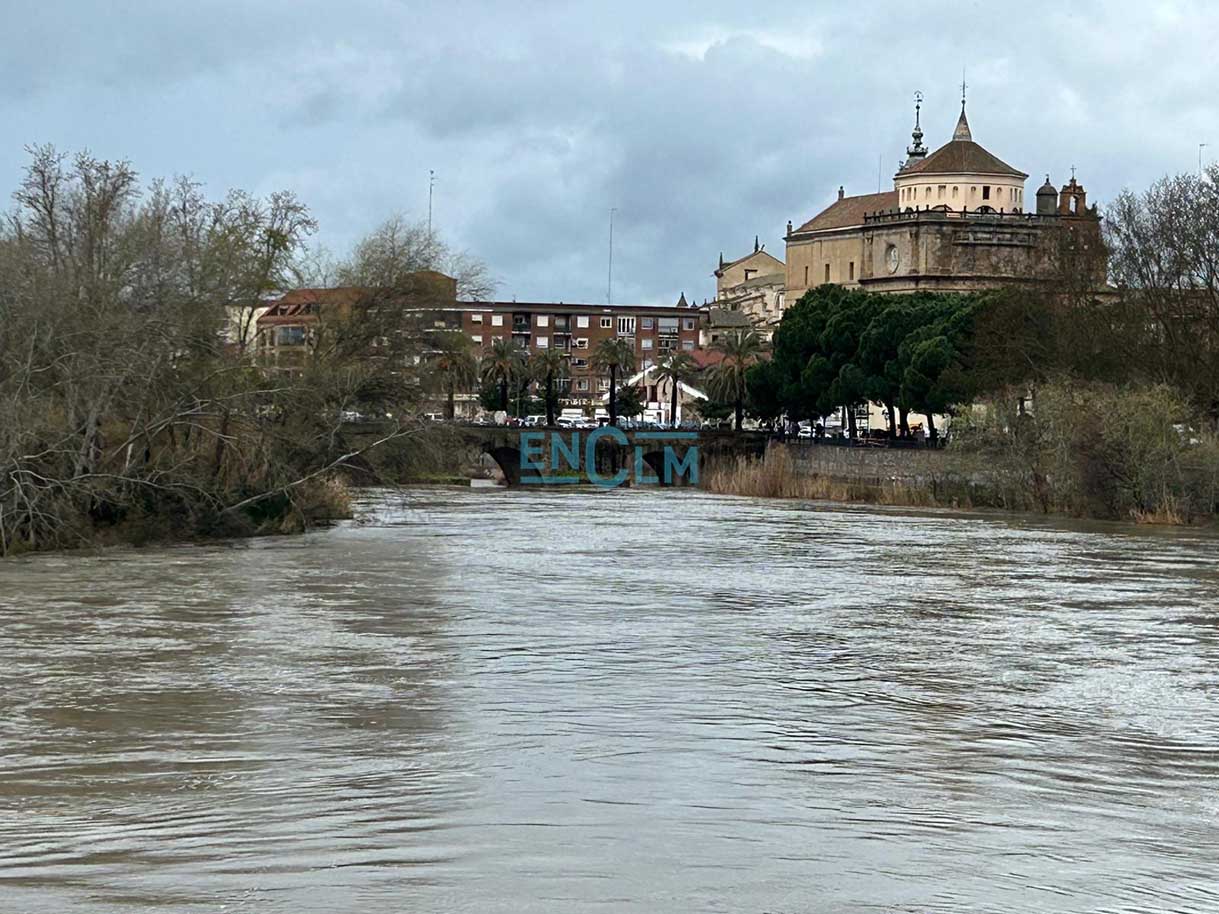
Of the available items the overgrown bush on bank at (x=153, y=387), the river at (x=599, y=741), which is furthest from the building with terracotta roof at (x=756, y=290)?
the river at (x=599, y=741)

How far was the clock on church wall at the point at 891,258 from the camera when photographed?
139 metres

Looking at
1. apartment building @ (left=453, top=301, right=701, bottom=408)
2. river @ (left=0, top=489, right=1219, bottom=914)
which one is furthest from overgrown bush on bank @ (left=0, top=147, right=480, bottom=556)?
apartment building @ (left=453, top=301, right=701, bottom=408)

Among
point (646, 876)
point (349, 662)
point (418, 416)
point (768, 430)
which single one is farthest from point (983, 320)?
point (646, 876)

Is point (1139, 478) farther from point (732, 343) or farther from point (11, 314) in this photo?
point (732, 343)

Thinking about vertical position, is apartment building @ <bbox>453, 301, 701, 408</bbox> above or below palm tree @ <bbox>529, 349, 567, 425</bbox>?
above

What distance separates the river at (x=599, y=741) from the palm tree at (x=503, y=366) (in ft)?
290

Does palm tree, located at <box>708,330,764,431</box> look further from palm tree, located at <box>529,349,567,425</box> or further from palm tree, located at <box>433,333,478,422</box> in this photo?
palm tree, located at <box>433,333,478,422</box>

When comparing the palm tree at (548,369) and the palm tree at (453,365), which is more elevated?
the palm tree at (548,369)

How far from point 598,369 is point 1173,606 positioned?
117 metres

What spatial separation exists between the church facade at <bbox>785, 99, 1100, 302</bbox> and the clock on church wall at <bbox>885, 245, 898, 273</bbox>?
0.07m

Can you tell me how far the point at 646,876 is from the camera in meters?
12.9

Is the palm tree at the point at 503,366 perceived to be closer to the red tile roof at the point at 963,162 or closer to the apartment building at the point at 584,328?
the red tile roof at the point at 963,162

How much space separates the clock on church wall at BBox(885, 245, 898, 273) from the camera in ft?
456

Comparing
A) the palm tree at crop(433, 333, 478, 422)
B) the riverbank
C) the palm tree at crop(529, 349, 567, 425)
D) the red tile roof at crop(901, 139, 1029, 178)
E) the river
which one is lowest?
the river
